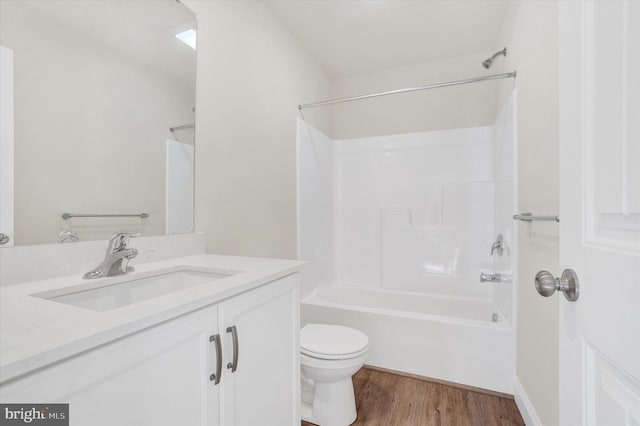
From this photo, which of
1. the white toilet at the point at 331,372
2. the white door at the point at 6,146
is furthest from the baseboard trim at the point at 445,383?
the white door at the point at 6,146

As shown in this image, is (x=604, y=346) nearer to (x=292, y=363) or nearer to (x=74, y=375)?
(x=74, y=375)

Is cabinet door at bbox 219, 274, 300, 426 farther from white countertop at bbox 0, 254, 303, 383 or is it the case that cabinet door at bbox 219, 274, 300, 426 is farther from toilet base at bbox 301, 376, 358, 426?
toilet base at bbox 301, 376, 358, 426

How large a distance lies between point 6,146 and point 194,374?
883 millimetres

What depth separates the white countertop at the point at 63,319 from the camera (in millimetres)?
454

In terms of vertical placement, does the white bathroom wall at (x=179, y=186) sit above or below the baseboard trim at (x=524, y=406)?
above

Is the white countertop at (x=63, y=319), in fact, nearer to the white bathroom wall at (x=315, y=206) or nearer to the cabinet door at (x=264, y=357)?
the cabinet door at (x=264, y=357)

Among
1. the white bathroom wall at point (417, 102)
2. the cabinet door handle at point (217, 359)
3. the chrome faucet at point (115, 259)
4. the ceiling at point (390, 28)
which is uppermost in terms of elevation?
the ceiling at point (390, 28)

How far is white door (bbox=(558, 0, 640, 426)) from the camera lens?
0.41 metres

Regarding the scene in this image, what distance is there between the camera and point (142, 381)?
611 millimetres

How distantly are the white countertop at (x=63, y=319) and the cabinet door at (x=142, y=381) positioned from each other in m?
0.03

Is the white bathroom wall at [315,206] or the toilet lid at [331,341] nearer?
the toilet lid at [331,341]

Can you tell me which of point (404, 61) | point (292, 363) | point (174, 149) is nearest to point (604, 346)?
point (292, 363)

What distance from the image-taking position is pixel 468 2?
2.00m

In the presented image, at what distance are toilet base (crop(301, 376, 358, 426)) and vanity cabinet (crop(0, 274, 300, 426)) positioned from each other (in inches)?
16.8
